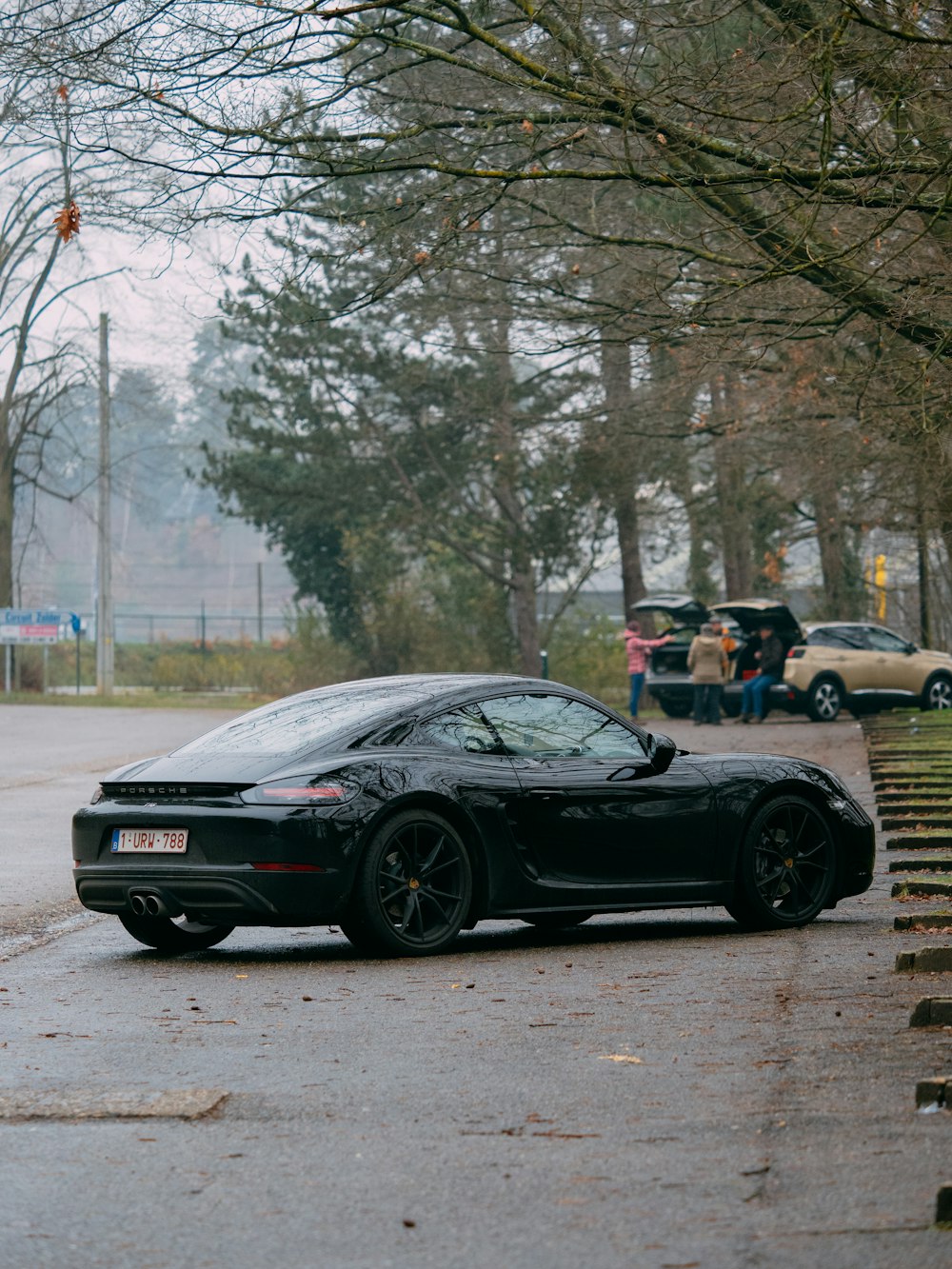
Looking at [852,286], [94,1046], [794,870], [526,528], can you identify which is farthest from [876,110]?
[526,528]

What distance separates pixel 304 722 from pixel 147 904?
126 cm

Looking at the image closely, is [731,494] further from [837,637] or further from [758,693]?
[758,693]

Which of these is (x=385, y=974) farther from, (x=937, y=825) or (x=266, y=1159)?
(x=937, y=825)

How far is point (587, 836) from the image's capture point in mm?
10102

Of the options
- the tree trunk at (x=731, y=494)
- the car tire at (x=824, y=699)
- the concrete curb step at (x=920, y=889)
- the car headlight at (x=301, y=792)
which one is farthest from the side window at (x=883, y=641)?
the car headlight at (x=301, y=792)

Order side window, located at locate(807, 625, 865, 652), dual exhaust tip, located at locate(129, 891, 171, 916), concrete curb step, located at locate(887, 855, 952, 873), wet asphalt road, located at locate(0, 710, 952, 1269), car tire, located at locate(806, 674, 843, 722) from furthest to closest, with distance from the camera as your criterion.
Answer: side window, located at locate(807, 625, 865, 652), car tire, located at locate(806, 674, 843, 722), concrete curb step, located at locate(887, 855, 952, 873), dual exhaust tip, located at locate(129, 891, 171, 916), wet asphalt road, located at locate(0, 710, 952, 1269)

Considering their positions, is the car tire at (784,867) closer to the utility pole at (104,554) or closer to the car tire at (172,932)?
the car tire at (172,932)

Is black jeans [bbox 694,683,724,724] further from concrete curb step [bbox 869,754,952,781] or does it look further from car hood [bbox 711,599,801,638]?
concrete curb step [bbox 869,754,952,781]

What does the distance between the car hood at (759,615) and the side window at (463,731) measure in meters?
22.7

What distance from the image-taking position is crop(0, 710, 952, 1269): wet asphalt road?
456cm

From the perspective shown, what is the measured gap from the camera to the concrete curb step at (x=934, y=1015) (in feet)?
23.1

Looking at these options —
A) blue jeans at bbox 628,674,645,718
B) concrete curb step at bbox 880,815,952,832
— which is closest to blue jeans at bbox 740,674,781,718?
blue jeans at bbox 628,674,645,718

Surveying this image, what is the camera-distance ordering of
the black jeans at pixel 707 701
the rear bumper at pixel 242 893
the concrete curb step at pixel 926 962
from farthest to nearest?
the black jeans at pixel 707 701 < the rear bumper at pixel 242 893 < the concrete curb step at pixel 926 962

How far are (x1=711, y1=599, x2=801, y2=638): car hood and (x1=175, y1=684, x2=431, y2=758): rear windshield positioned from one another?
22580 millimetres
